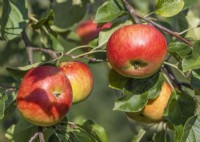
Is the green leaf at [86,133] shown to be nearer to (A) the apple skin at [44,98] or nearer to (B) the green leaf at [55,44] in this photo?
(A) the apple skin at [44,98]

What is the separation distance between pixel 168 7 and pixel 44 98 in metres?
0.52

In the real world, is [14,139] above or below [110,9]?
below

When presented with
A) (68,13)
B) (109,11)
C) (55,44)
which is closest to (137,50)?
(109,11)

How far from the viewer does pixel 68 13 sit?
100 inches

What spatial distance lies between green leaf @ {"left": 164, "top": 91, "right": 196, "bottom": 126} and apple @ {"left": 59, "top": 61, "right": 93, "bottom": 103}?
260mm

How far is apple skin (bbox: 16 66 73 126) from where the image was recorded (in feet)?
5.40

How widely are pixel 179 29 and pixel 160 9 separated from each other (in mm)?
687

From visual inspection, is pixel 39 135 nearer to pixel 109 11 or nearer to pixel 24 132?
pixel 24 132

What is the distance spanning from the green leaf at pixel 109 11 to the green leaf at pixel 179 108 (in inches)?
12.2

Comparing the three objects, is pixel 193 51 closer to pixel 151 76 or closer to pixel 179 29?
pixel 151 76

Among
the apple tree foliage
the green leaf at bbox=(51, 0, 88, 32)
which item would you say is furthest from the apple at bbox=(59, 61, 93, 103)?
the green leaf at bbox=(51, 0, 88, 32)

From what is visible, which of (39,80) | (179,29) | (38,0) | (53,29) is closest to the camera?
(39,80)

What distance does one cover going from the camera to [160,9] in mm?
1893

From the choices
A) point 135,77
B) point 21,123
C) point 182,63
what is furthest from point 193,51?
point 21,123
